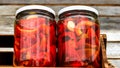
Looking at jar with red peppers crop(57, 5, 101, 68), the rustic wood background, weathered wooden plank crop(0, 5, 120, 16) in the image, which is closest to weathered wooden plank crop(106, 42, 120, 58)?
the rustic wood background

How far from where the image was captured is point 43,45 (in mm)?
940

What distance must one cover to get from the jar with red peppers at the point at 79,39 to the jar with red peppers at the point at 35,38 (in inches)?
1.2

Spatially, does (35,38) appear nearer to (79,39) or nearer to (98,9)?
(79,39)

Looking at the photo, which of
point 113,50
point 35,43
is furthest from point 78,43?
point 113,50

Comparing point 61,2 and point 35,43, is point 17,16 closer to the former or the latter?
point 35,43

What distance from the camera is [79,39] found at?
3.10ft

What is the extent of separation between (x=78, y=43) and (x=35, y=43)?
0.39ft

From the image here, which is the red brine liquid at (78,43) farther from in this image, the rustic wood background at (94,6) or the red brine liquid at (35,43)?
the rustic wood background at (94,6)

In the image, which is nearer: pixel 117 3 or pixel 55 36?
pixel 55 36

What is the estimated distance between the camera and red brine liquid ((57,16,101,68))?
0.93 m

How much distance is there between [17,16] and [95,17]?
0.76 feet

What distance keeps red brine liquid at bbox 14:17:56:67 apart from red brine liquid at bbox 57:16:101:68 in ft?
0.10

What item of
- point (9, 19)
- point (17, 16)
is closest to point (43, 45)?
point (17, 16)

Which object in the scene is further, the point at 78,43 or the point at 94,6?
the point at 94,6
